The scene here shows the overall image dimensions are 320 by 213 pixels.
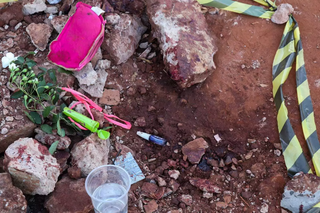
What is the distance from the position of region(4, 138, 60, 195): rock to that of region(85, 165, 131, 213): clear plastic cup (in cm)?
30

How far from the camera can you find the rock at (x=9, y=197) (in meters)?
2.18

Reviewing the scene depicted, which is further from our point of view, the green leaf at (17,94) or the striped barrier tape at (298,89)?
the striped barrier tape at (298,89)

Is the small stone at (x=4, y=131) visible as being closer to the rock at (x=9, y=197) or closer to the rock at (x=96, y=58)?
the rock at (x=9, y=197)

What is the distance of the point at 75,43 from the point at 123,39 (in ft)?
1.90

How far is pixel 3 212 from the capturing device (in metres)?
2.16

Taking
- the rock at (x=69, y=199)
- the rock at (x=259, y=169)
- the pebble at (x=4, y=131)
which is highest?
the pebble at (x=4, y=131)

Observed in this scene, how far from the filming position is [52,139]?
2.68 metres

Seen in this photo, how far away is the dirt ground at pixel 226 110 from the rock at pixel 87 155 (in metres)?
0.23

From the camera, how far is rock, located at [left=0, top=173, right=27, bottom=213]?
218 cm

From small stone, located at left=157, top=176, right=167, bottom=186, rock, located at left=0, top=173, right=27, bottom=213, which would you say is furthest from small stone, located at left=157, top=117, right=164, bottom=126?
rock, located at left=0, top=173, right=27, bottom=213

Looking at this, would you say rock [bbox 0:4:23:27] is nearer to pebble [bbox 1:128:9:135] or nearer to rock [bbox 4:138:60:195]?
pebble [bbox 1:128:9:135]

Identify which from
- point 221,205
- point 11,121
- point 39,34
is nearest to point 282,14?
point 221,205

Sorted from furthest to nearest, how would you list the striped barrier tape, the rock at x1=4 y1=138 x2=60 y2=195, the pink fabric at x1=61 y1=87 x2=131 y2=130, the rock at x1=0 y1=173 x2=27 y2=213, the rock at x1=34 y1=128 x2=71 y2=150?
the striped barrier tape
the pink fabric at x1=61 y1=87 x2=131 y2=130
the rock at x1=34 y1=128 x2=71 y2=150
the rock at x1=4 y1=138 x2=60 y2=195
the rock at x1=0 y1=173 x2=27 y2=213

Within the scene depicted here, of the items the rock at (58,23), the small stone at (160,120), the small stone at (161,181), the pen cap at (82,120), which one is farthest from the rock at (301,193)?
the rock at (58,23)
